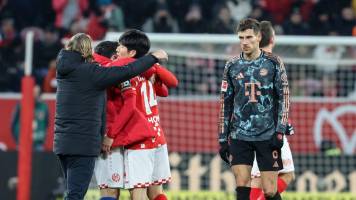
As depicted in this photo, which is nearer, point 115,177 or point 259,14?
point 115,177

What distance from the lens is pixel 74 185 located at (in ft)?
30.7

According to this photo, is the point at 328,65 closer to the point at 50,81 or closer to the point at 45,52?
the point at 50,81

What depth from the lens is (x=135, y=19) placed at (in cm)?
1845

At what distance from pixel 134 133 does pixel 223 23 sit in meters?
8.26

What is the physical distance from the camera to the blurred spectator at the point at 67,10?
1839 cm

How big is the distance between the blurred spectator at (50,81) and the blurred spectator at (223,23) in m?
2.77

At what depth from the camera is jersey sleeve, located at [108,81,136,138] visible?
9648mm

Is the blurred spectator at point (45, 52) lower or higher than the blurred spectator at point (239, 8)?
lower

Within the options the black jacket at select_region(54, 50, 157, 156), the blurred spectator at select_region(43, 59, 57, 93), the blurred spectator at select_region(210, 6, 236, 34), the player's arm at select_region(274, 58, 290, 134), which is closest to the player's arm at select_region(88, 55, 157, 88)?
the black jacket at select_region(54, 50, 157, 156)

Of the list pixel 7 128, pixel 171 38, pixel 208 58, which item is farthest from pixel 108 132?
pixel 7 128

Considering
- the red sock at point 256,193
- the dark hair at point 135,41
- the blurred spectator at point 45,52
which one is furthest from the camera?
the blurred spectator at point 45,52

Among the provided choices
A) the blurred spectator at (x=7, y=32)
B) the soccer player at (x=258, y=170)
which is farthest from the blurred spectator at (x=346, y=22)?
the soccer player at (x=258, y=170)

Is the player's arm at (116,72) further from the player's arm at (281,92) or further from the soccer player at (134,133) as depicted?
the player's arm at (281,92)

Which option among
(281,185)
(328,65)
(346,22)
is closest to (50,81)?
(328,65)
